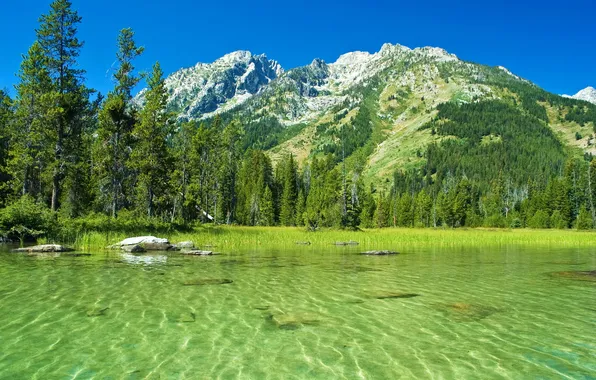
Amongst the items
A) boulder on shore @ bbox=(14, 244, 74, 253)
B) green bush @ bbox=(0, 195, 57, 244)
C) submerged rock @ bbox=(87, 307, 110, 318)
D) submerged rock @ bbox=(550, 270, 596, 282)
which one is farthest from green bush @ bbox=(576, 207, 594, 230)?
submerged rock @ bbox=(87, 307, 110, 318)

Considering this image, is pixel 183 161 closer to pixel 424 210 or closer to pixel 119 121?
pixel 119 121

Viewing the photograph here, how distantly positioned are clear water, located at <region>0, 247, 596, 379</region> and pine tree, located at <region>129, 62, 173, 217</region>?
3083 centimetres

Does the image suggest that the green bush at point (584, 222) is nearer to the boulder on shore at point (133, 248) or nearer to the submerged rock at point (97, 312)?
the boulder on shore at point (133, 248)

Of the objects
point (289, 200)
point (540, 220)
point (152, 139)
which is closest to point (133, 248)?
point (152, 139)

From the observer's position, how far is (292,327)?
8.51 m

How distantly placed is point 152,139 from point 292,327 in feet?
138

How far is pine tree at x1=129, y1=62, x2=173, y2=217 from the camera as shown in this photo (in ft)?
147

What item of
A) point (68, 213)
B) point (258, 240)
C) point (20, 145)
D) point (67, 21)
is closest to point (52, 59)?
point (67, 21)

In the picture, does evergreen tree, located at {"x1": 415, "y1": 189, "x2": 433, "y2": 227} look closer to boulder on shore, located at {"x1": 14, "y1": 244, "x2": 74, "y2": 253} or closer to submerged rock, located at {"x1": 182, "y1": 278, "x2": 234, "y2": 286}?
boulder on shore, located at {"x1": 14, "y1": 244, "x2": 74, "y2": 253}

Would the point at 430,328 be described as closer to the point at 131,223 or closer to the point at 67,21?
the point at 131,223

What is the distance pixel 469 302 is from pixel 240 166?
325 feet

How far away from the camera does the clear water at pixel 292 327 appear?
613cm

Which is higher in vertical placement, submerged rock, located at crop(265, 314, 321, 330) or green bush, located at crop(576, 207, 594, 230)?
green bush, located at crop(576, 207, 594, 230)

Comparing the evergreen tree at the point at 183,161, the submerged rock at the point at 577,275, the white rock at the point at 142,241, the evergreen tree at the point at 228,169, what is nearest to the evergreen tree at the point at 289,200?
the evergreen tree at the point at 228,169
